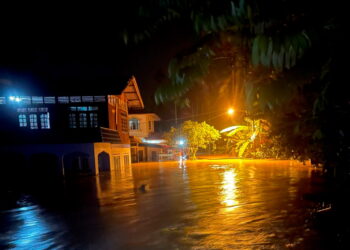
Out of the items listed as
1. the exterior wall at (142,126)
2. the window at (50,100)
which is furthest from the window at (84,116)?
the exterior wall at (142,126)

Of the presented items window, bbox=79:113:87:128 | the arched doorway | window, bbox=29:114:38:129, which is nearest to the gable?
window, bbox=79:113:87:128

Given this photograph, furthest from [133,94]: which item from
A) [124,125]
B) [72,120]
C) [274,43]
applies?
[274,43]

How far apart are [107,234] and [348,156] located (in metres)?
5.89

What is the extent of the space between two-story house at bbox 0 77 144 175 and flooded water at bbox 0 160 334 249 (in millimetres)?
5318

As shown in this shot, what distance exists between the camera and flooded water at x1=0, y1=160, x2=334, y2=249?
585 cm

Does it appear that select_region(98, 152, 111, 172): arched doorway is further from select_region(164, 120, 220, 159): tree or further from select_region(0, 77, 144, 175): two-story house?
select_region(164, 120, 220, 159): tree

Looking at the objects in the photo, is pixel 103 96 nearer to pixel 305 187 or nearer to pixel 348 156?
pixel 305 187

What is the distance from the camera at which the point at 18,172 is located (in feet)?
58.5

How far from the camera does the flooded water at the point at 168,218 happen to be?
585cm

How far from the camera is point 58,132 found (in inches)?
714

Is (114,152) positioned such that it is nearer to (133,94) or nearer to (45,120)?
(45,120)

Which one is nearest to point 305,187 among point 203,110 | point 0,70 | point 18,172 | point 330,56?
point 330,56

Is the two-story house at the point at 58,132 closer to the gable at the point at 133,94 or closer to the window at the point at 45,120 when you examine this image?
the window at the point at 45,120

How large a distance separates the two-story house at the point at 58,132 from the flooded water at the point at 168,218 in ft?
17.4
